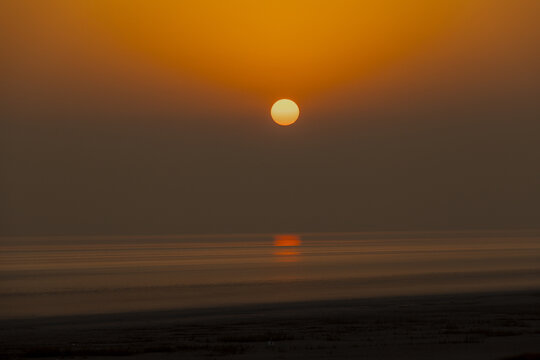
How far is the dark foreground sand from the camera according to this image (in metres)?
27.4

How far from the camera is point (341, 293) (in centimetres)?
6512

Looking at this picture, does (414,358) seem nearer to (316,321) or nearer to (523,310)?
(316,321)

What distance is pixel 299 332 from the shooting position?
34.2 metres

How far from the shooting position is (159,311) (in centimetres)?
5109

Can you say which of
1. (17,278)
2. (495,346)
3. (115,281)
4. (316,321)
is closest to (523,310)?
(316,321)

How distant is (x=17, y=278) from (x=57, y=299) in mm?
33908

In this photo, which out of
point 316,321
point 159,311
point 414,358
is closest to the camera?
point 414,358

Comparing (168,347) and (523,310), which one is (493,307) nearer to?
(523,310)

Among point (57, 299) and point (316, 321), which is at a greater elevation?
point (57, 299)

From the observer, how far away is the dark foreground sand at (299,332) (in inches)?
1078

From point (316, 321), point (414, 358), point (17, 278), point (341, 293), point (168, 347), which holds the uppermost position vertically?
point (17, 278)

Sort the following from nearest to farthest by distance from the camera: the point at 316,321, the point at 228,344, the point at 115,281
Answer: the point at 228,344 → the point at 316,321 → the point at 115,281

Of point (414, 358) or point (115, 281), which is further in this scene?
point (115, 281)

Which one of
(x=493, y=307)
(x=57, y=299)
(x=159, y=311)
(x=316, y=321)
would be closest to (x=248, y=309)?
(x=159, y=311)
